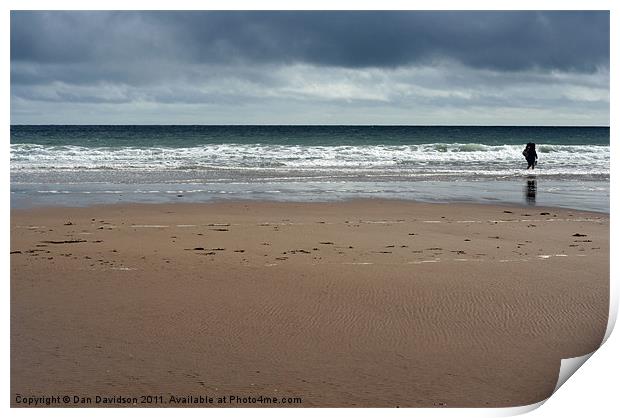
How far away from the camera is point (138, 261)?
6.40 m

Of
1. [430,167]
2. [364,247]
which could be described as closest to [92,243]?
[364,247]

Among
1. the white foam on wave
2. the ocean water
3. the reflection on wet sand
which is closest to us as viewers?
the reflection on wet sand

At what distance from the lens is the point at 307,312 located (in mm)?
4855

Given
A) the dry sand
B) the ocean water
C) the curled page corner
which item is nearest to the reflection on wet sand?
the ocean water

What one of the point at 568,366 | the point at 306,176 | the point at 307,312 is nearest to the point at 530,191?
the point at 306,176

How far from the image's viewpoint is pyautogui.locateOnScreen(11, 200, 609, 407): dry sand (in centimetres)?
380

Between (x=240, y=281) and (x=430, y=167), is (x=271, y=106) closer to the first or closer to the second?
(x=240, y=281)

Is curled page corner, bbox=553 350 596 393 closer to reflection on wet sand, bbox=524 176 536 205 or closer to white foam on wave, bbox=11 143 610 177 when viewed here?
reflection on wet sand, bbox=524 176 536 205

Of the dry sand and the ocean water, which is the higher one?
the ocean water

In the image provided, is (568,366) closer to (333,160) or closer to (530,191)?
(530,191)

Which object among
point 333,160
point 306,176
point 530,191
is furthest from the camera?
point 333,160

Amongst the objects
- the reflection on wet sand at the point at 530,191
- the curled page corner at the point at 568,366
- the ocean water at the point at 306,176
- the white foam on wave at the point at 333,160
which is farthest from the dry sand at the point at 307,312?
the white foam on wave at the point at 333,160

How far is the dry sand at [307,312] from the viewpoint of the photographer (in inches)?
150

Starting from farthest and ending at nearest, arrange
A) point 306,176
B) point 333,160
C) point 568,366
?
point 333,160 < point 306,176 < point 568,366
